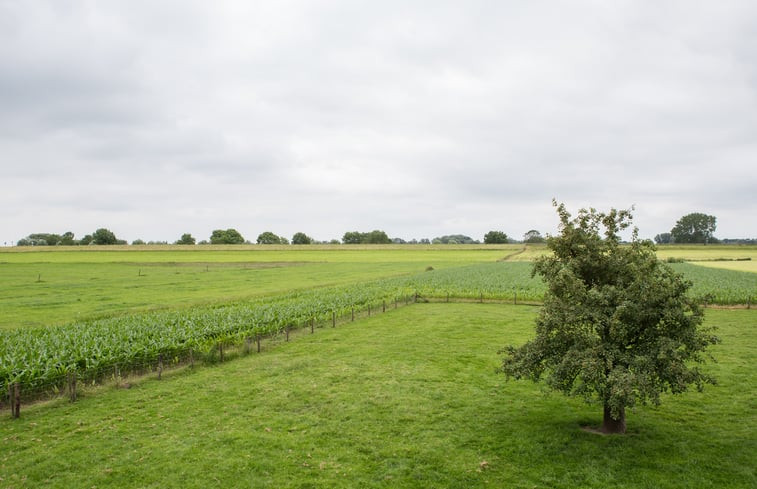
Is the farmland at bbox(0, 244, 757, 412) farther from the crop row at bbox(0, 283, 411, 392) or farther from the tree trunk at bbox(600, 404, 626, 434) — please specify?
the tree trunk at bbox(600, 404, 626, 434)

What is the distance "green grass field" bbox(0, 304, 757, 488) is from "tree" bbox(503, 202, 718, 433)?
69.2 inches

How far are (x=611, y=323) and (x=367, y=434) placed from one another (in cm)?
742

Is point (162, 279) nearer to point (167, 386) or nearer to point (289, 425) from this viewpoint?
point (167, 386)

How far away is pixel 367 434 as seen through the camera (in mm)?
13414

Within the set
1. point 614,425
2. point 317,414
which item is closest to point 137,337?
point 317,414

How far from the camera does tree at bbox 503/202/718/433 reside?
11180 millimetres

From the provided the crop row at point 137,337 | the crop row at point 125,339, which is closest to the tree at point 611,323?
the crop row at point 137,337

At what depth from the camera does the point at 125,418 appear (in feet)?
48.3

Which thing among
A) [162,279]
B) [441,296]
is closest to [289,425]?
[441,296]

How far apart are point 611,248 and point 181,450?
1310 centimetres

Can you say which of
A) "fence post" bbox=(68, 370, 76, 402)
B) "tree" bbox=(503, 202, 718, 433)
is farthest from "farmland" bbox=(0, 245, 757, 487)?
"tree" bbox=(503, 202, 718, 433)

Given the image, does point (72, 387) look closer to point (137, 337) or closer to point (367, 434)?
point (137, 337)

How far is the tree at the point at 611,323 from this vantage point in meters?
11.2

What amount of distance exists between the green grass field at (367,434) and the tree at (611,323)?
5.77 ft
